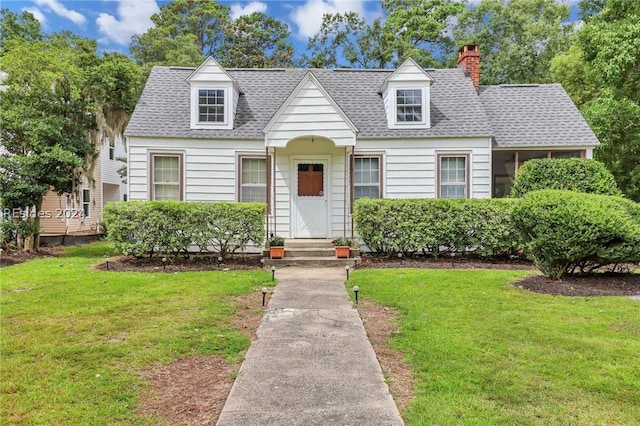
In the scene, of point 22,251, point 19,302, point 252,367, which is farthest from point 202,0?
point 252,367

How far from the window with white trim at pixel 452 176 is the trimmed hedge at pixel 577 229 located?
14.7 ft

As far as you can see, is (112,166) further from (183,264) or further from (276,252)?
(276,252)

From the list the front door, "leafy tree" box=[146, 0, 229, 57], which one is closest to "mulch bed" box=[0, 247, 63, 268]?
the front door

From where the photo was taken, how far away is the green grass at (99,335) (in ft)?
10.1

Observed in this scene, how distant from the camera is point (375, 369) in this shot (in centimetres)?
375

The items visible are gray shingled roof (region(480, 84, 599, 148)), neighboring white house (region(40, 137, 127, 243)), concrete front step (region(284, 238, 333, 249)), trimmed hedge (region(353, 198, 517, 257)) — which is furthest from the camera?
neighboring white house (region(40, 137, 127, 243))

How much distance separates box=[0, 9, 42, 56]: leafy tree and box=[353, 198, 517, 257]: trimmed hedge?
27085 millimetres

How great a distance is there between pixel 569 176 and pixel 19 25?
106ft

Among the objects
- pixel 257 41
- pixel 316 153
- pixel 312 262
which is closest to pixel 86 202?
pixel 316 153

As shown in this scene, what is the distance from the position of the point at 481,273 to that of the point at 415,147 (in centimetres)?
466

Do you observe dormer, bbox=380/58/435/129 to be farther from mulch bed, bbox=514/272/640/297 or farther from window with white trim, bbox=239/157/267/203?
mulch bed, bbox=514/272/640/297

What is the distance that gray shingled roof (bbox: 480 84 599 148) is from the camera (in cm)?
1214

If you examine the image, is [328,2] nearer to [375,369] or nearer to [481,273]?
[481,273]

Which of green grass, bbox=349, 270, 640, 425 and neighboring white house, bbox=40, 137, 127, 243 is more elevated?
neighboring white house, bbox=40, 137, 127, 243
